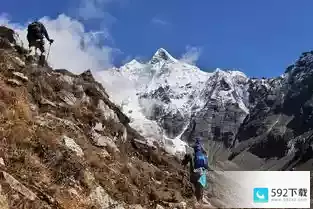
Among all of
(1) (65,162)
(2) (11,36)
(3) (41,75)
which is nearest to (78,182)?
(1) (65,162)

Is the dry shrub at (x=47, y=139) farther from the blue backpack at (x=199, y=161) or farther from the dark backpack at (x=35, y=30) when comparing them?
the dark backpack at (x=35, y=30)

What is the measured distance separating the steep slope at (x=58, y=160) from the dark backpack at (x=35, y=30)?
7.86 m

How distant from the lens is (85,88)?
26094 mm

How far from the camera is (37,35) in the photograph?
29.6m

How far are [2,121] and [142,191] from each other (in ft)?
19.2

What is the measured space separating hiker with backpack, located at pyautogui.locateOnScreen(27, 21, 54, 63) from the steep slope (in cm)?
777

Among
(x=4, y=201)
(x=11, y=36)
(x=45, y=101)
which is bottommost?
(x=4, y=201)

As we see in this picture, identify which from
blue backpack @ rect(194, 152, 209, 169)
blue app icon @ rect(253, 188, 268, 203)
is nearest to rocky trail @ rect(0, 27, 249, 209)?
blue backpack @ rect(194, 152, 209, 169)

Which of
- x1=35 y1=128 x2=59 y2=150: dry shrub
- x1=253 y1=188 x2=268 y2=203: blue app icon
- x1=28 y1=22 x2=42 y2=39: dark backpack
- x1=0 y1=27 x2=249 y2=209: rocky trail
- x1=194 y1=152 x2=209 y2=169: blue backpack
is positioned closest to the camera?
x1=0 y1=27 x2=249 y2=209: rocky trail

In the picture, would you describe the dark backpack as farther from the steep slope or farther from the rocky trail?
the rocky trail

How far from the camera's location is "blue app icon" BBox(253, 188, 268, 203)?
634 inches

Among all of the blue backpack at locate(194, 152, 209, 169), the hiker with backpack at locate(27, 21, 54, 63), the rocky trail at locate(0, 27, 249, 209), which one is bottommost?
the rocky trail at locate(0, 27, 249, 209)

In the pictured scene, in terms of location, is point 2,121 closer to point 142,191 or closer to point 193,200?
point 142,191

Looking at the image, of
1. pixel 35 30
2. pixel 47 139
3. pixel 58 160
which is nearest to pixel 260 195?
pixel 47 139
